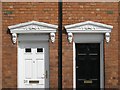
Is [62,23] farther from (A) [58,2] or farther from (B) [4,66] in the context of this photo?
(B) [4,66]

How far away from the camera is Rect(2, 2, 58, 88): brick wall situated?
11734mm

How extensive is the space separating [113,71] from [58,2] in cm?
301

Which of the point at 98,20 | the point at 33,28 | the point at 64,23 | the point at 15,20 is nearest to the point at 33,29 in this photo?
the point at 33,28

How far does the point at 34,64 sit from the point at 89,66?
1.91 m

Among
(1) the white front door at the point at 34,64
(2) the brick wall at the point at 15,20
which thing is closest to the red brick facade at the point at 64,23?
(2) the brick wall at the point at 15,20

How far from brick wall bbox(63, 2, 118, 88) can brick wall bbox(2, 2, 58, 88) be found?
386 mm

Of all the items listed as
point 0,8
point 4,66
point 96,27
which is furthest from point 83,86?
point 0,8

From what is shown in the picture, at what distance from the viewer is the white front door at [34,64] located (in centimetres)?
1195

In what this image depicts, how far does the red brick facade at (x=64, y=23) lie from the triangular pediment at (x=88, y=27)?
189 mm

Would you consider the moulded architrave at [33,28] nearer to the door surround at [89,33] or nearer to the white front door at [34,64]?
the white front door at [34,64]

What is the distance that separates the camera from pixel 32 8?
38.9ft

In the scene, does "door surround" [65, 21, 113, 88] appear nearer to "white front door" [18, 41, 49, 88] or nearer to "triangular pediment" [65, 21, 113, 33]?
"triangular pediment" [65, 21, 113, 33]

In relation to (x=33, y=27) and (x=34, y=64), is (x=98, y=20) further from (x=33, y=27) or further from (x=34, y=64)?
(x=34, y=64)

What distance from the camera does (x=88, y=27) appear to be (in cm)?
1159
